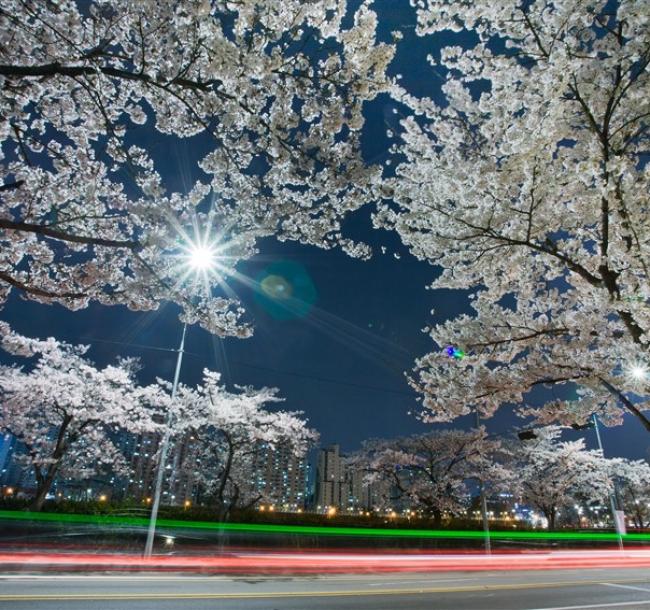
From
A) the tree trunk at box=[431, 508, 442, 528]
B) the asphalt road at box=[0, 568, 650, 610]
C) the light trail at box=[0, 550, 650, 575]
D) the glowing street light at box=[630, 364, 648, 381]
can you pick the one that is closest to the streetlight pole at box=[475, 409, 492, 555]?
the light trail at box=[0, 550, 650, 575]

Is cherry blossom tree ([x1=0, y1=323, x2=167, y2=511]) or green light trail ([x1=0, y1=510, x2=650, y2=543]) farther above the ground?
cherry blossom tree ([x1=0, y1=323, x2=167, y2=511])

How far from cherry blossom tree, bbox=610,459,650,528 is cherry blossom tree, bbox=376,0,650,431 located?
44902 millimetres

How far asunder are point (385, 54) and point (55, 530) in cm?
2339

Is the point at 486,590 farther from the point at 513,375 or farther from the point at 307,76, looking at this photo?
the point at 307,76

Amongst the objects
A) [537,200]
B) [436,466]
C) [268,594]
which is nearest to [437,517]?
[436,466]

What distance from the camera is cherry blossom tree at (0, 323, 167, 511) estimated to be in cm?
2064

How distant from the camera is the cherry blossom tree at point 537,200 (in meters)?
5.44

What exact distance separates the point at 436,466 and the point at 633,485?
34.6 meters

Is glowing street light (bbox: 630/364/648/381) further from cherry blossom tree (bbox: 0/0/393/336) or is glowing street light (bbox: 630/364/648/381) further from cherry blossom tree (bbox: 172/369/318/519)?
cherry blossom tree (bbox: 172/369/318/519)

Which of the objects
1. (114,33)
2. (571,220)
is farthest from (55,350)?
(571,220)

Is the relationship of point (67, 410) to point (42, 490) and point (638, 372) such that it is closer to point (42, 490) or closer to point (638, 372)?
Answer: point (42, 490)

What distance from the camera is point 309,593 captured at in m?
9.33

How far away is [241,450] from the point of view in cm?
2877

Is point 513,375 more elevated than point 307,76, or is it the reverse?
point 307,76
